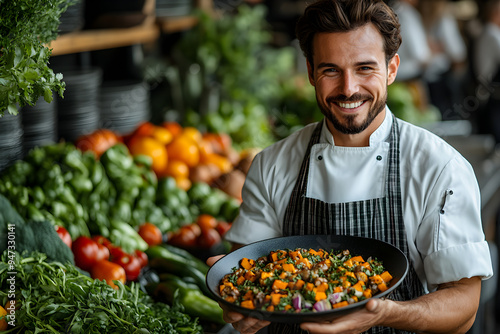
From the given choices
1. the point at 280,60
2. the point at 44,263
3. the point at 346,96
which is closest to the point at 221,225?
the point at 44,263

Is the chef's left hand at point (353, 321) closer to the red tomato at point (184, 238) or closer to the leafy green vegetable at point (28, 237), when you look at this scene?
the leafy green vegetable at point (28, 237)

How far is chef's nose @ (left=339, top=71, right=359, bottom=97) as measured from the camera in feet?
4.84

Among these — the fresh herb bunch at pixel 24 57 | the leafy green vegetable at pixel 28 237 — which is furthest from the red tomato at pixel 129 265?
the fresh herb bunch at pixel 24 57

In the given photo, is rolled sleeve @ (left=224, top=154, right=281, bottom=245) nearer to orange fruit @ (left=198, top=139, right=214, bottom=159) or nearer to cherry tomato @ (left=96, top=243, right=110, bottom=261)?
cherry tomato @ (left=96, top=243, right=110, bottom=261)

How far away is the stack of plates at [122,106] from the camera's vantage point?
3.27 meters

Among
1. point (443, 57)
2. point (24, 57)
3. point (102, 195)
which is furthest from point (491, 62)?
point (24, 57)

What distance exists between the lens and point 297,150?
1769 millimetres

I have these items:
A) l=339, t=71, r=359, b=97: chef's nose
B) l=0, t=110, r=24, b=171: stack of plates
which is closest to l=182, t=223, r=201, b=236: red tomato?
l=0, t=110, r=24, b=171: stack of plates

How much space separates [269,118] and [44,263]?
9.74 ft

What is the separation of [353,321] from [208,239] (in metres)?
1.33

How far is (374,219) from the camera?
1.58m

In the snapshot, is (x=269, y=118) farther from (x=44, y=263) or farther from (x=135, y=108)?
(x=44, y=263)

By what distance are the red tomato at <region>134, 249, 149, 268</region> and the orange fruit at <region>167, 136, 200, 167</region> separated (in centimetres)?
102

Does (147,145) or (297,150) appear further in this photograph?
(147,145)
